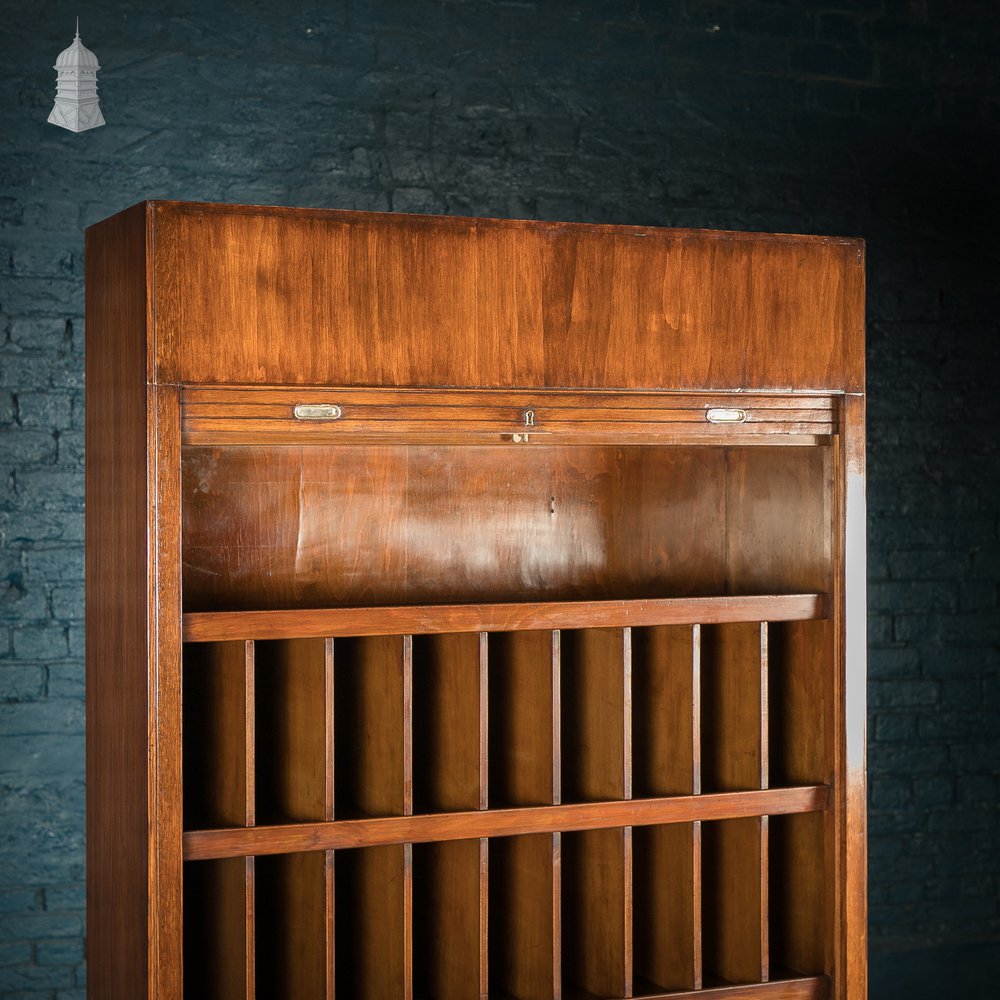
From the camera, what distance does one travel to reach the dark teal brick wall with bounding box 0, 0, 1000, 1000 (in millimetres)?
3076

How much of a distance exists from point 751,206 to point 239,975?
2306 mm

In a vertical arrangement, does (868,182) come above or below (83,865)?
above

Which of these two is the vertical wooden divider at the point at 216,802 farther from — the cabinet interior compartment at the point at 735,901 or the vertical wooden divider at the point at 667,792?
the cabinet interior compartment at the point at 735,901

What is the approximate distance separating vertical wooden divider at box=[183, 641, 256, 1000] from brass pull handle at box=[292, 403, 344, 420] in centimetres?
44

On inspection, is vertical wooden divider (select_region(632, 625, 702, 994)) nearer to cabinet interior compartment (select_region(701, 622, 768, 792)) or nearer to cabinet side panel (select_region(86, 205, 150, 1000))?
cabinet interior compartment (select_region(701, 622, 768, 792))

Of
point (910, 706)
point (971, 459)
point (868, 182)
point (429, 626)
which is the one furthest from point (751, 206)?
point (429, 626)

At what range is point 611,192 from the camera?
3492 millimetres

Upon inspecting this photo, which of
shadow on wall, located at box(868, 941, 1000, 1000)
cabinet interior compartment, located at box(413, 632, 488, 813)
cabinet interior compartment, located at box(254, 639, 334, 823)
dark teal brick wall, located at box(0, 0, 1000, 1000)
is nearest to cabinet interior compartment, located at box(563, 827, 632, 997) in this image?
cabinet interior compartment, located at box(413, 632, 488, 813)

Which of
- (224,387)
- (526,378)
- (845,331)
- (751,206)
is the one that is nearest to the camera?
(224,387)

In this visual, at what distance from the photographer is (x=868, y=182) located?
3.72 metres

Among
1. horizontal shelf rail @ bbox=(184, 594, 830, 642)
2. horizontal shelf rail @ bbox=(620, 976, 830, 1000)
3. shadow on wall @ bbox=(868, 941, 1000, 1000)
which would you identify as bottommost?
shadow on wall @ bbox=(868, 941, 1000, 1000)

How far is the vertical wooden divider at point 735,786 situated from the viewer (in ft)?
8.64

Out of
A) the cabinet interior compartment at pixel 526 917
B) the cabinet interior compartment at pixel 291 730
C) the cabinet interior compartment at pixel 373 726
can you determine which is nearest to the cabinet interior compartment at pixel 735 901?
the cabinet interior compartment at pixel 526 917

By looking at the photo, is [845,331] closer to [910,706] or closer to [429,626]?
[429,626]
